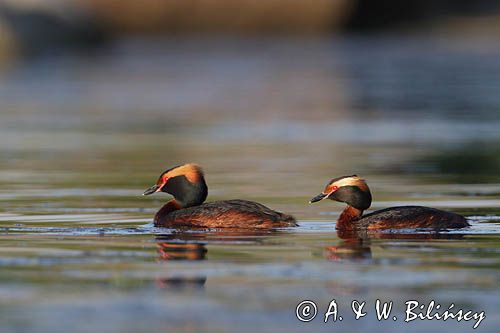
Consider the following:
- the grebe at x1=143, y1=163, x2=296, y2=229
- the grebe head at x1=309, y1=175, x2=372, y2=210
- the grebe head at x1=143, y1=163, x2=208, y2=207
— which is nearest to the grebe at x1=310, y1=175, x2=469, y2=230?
the grebe head at x1=309, y1=175, x2=372, y2=210

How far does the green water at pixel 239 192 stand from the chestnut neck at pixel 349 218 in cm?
24

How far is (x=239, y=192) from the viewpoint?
62.0 feet

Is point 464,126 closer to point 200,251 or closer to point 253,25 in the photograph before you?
point 200,251

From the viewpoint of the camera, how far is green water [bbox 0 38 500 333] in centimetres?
1112

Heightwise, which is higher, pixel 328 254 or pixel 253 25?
pixel 253 25

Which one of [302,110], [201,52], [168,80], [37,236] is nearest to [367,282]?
[37,236]

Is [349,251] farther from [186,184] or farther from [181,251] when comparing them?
[186,184]

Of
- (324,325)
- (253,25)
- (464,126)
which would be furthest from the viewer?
(253,25)

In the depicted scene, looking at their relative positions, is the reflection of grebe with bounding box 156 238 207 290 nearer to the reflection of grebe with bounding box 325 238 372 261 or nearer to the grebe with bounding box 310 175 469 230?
the reflection of grebe with bounding box 325 238 372 261

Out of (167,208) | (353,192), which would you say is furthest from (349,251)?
(167,208)

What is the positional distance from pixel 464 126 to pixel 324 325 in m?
20.0

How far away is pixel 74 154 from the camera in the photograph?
82.4 feet

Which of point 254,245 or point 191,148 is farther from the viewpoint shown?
point 191,148

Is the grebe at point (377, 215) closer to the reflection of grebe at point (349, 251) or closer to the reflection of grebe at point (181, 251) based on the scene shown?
the reflection of grebe at point (349, 251)
